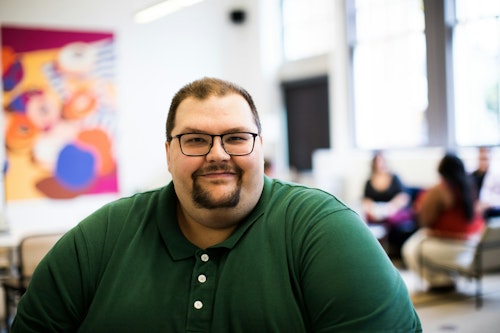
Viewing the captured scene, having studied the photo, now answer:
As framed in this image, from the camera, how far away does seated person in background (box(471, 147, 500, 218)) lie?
6.65 m

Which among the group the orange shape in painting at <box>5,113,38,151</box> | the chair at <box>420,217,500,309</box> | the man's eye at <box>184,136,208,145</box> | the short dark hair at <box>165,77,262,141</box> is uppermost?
the orange shape in painting at <box>5,113,38,151</box>

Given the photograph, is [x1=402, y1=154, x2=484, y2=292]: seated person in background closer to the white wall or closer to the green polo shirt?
the green polo shirt

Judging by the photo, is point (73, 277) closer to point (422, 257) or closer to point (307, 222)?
point (307, 222)

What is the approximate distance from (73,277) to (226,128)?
51 centimetres

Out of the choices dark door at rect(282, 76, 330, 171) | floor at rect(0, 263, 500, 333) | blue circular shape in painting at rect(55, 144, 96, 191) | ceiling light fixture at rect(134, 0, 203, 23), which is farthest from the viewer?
dark door at rect(282, 76, 330, 171)

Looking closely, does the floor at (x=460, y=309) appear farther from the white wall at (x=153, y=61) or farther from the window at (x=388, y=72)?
the white wall at (x=153, y=61)

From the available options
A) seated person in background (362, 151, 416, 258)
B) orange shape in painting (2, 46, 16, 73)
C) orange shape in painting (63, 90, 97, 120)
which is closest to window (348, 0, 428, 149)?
seated person in background (362, 151, 416, 258)

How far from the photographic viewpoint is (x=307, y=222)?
4.64ft

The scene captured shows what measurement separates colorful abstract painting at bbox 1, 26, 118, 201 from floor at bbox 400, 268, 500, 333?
5.30 meters

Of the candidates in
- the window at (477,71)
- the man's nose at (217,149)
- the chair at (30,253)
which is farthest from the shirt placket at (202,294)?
the window at (477,71)

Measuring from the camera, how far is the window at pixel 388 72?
8.64 m

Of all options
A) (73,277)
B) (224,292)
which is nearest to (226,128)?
(224,292)

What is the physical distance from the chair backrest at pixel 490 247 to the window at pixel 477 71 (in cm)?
310

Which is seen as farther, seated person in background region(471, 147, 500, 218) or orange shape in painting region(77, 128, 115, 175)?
orange shape in painting region(77, 128, 115, 175)
